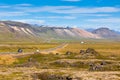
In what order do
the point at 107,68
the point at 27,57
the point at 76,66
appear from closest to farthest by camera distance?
the point at 107,68, the point at 76,66, the point at 27,57

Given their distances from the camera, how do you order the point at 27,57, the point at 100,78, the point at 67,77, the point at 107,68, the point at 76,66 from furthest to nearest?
the point at 27,57, the point at 76,66, the point at 107,68, the point at 67,77, the point at 100,78

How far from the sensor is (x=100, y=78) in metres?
86.8

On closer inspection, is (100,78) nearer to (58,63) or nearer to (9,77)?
(9,77)

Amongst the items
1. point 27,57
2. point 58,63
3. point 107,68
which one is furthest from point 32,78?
point 27,57

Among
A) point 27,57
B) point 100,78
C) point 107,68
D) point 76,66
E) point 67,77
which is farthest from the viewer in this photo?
point 27,57

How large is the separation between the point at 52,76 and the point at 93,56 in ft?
244

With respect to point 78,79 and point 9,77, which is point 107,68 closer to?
point 78,79

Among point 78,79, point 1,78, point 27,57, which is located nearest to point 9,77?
point 1,78

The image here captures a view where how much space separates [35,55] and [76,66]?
4534 cm

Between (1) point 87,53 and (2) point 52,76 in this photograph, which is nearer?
(2) point 52,76

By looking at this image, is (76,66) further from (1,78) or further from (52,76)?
(1,78)

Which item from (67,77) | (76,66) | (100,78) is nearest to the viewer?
(100,78)

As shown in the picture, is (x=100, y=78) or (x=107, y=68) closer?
(x=100, y=78)

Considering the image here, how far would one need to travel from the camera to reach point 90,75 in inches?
3652
